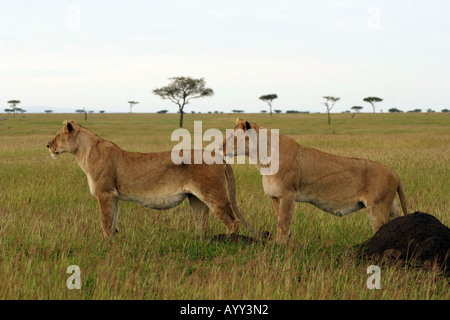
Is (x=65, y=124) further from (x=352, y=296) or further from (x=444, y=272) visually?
(x=444, y=272)

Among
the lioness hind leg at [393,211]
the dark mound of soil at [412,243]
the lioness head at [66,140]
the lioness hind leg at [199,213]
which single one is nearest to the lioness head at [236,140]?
the lioness hind leg at [199,213]

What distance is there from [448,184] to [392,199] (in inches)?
255

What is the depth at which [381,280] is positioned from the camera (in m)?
5.20

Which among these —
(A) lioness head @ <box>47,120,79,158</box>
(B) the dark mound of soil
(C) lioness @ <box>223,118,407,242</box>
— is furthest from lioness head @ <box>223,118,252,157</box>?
(A) lioness head @ <box>47,120,79,158</box>

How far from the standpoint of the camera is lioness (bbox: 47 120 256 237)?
6.92 m

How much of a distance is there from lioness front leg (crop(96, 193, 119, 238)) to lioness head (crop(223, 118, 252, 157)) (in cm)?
203

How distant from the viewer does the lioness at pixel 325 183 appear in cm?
666

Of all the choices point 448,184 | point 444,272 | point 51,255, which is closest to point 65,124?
point 51,255

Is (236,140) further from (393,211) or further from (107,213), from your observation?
(393,211)

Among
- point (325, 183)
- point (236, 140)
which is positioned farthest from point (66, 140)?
point (325, 183)

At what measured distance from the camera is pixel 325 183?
22.5 feet

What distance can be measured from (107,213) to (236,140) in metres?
2.36

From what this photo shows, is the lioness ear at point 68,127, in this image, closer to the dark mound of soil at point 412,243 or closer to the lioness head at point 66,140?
the lioness head at point 66,140
